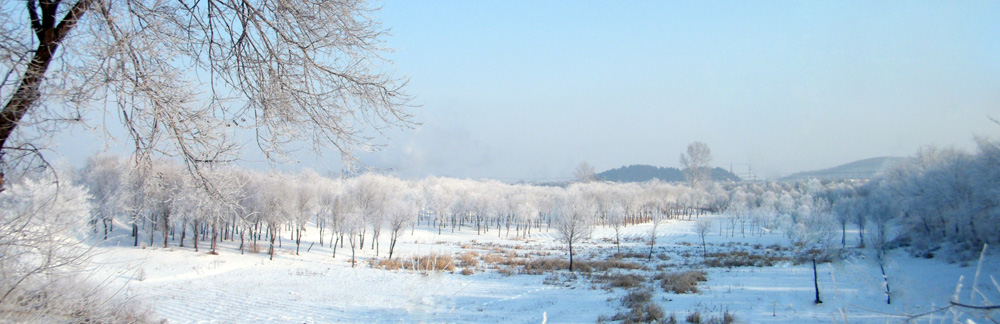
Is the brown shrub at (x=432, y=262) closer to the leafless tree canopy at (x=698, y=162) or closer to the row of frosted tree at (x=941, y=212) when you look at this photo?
the row of frosted tree at (x=941, y=212)

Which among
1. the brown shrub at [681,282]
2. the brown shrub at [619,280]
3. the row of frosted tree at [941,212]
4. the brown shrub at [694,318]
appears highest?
the row of frosted tree at [941,212]

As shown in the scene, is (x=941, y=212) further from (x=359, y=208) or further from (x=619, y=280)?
(x=359, y=208)

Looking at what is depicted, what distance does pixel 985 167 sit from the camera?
2342 centimetres

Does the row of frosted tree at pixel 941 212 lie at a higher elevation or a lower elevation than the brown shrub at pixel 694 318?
higher

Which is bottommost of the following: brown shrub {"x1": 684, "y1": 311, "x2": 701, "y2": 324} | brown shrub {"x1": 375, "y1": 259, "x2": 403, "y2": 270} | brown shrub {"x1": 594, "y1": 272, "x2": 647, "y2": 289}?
brown shrub {"x1": 375, "y1": 259, "x2": 403, "y2": 270}

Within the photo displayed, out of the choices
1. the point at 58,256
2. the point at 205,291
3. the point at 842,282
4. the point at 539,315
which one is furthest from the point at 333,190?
the point at 58,256

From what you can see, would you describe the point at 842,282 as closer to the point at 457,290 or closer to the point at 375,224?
the point at 457,290

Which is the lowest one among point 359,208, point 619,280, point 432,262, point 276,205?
point 619,280

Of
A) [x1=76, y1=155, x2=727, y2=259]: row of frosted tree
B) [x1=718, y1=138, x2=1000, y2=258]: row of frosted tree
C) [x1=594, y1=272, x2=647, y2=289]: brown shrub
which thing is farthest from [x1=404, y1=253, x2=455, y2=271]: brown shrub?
[x1=718, y1=138, x2=1000, y2=258]: row of frosted tree

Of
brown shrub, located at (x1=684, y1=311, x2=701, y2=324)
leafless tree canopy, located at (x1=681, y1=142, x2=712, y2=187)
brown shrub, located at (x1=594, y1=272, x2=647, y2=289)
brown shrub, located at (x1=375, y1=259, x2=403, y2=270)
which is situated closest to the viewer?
brown shrub, located at (x1=684, y1=311, x2=701, y2=324)

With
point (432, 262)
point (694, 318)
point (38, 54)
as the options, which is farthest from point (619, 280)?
point (38, 54)

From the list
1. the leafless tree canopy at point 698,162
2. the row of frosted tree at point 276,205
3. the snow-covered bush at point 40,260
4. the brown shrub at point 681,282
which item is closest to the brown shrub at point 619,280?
the brown shrub at point 681,282

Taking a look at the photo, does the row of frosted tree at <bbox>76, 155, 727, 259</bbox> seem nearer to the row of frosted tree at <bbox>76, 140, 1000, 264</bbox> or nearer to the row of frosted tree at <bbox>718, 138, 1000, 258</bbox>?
the row of frosted tree at <bbox>76, 140, 1000, 264</bbox>

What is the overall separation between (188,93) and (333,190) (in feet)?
159
